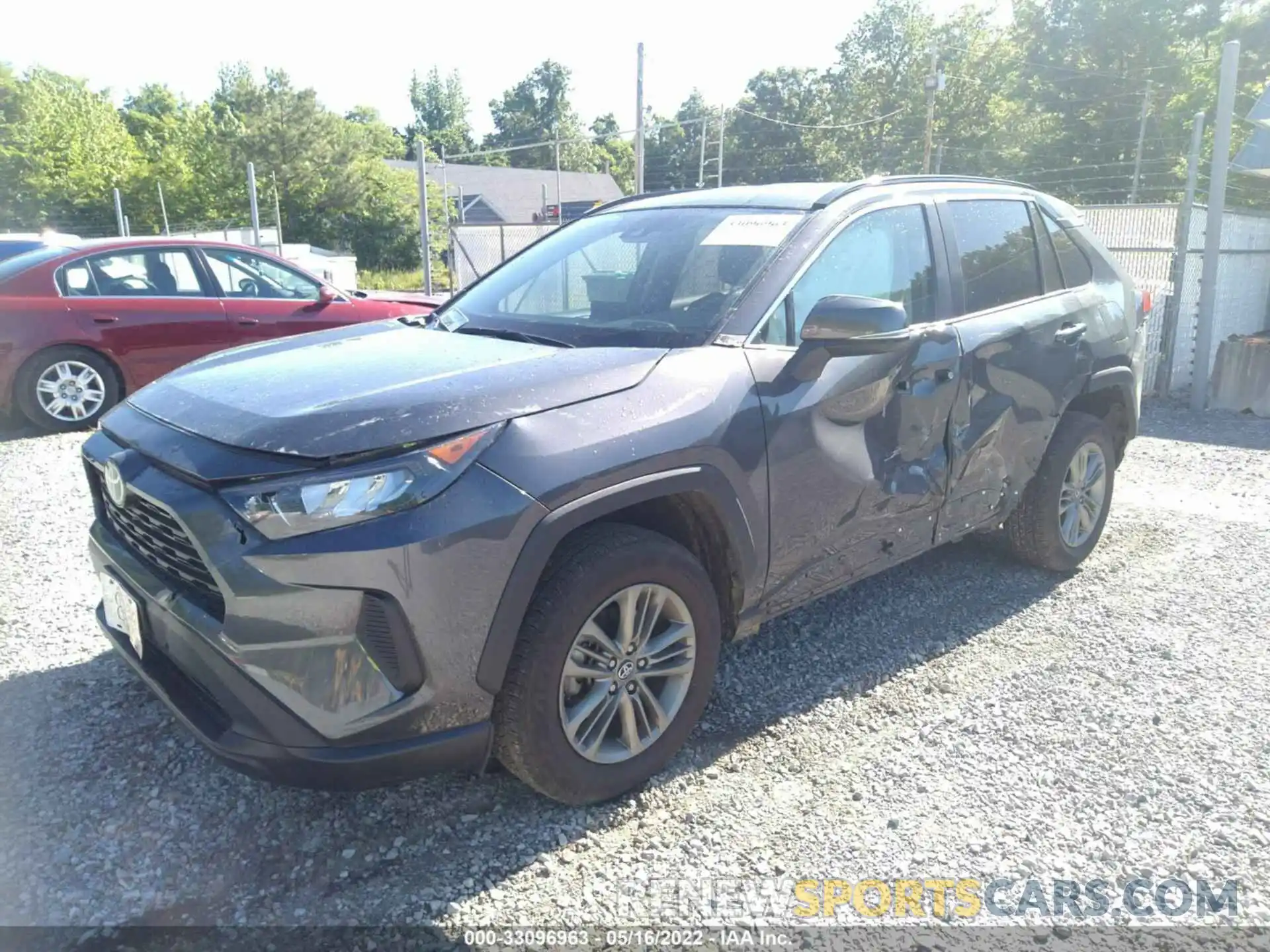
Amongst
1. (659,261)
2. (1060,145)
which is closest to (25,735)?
(659,261)

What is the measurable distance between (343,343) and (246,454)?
108 centimetres

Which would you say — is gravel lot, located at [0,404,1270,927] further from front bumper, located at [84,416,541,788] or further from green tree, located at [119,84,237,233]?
green tree, located at [119,84,237,233]

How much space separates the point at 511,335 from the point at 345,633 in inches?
54.4

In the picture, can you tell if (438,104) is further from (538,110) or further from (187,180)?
(187,180)

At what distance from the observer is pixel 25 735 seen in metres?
3.13

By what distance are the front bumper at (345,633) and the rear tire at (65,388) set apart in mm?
5795

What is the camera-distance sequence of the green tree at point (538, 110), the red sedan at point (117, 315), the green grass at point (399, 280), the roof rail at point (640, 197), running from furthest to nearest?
1. the green tree at point (538, 110)
2. the green grass at point (399, 280)
3. the red sedan at point (117, 315)
4. the roof rail at point (640, 197)

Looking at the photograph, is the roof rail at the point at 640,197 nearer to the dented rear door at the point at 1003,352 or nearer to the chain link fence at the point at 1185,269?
the dented rear door at the point at 1003,352

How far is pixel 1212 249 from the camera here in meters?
9.12

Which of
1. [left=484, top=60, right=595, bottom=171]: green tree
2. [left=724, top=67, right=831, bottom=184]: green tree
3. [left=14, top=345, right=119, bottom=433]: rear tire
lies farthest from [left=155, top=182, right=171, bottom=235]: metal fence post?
[left=484, top=60, right=595, bottom=171]: green tree

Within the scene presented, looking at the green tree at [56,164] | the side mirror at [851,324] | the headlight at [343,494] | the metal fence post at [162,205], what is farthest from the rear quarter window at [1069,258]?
the green tree at [56,164]

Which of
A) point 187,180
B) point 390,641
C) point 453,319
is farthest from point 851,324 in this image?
point 187,180

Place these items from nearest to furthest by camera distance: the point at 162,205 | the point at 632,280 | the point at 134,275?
the point at 632,280 → the point at 134,275 → the point at 162,205

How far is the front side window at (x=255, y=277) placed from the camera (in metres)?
7.84
